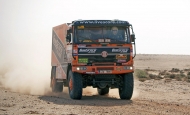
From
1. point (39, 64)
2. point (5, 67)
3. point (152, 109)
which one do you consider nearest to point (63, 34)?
point (152, 109)

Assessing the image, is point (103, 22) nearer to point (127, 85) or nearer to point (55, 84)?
point (127, 85)

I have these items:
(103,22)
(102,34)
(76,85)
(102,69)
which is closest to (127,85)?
(102,69)

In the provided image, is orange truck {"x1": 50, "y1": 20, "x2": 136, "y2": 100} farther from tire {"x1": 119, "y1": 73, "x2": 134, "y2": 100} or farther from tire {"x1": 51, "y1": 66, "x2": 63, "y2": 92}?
tire {"x1": 51, "y1": 66, "x2": 63, "y2": 92}

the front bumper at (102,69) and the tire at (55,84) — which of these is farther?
the tire at (55,84)

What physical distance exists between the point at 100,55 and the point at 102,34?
92cm

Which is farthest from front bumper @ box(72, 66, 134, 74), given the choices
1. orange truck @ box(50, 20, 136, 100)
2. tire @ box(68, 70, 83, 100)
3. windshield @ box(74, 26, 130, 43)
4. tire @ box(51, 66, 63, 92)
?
tire @ box(51, 66, 63, 92)

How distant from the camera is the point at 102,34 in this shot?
18.4m

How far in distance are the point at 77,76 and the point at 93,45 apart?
1.42 meters

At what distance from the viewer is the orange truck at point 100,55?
18031 millimetres

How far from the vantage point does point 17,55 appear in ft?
120

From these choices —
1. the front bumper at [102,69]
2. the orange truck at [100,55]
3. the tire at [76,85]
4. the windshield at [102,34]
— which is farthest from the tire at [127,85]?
the tire at [76,85]

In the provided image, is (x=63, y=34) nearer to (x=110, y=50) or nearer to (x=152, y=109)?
(x=110, y=50)

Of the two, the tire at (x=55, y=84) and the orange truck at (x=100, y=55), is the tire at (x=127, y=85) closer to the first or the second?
the orange truck at (x=100, y=55)

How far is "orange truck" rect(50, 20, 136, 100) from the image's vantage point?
18.0 m
